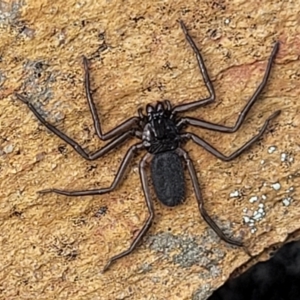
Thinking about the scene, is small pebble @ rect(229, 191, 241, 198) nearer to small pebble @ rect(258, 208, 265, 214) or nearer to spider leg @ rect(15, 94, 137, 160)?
small pebble @ rect(258, 208, 265, 214)

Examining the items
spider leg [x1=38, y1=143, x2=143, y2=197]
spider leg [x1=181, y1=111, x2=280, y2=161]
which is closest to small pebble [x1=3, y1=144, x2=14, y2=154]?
spider leg [x1=38, y1=143, x2=143, y2=197]

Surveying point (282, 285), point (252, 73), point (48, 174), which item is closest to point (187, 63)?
point (252, 73)

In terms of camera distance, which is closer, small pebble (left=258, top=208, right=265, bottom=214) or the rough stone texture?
the rough stone texture

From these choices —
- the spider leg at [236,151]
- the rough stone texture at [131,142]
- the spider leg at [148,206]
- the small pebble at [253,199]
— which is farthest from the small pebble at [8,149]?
the small pebble at [253,199]

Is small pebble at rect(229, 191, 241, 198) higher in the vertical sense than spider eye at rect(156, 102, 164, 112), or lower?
lower

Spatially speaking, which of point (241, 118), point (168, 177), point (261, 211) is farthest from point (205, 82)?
point (261, 211)

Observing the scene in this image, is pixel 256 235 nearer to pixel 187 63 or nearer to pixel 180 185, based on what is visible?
pixel 180 185

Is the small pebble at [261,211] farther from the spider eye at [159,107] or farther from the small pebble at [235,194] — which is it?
the spider eye at [159,107]
